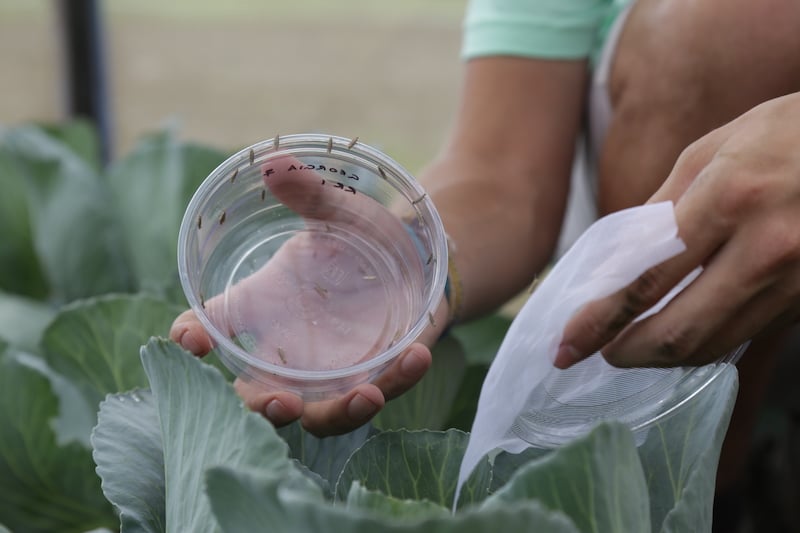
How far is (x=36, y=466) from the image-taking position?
864 mm

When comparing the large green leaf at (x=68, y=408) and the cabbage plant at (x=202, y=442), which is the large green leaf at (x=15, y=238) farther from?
the large green leaf at (x=68, y=408)

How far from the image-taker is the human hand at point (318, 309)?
67cm

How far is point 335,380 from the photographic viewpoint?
0.68 metres

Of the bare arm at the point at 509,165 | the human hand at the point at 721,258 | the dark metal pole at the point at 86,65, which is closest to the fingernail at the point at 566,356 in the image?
the human hand at the point at 721,258

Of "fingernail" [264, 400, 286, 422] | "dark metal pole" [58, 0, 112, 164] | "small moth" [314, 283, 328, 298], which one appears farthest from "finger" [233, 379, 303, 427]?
"dark metal pole" [58, 0, 112, 164]

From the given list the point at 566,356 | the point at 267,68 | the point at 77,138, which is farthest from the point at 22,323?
the point at 267,68

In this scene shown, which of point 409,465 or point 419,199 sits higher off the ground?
point 419,199

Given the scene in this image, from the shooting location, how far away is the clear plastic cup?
683mm

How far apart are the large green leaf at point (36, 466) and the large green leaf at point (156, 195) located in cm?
25

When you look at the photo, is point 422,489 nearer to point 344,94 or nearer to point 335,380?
point 335,380

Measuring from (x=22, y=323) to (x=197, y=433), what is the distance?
610mm

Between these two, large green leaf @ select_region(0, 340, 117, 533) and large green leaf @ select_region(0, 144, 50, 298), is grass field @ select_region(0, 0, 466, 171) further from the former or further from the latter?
large green leaf @ select_region(0, 340, 117, 533)

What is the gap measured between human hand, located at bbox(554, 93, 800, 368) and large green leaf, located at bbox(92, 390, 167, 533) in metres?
0.26

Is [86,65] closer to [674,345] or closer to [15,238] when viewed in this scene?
[15,238]
